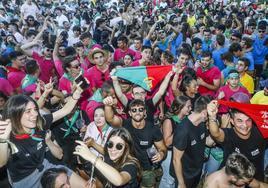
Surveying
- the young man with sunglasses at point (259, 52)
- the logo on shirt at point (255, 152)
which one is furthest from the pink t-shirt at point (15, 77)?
the young man with sunglasses at point (259, 52)

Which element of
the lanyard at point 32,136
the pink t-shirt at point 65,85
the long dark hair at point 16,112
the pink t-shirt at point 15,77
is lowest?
the lanyard at point 32,136

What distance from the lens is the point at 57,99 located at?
6234mm

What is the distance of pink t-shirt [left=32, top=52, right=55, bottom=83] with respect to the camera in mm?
8398

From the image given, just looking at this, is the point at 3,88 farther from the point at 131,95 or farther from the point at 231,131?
the point at 231,131

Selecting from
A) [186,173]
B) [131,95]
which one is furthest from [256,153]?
[131,95]

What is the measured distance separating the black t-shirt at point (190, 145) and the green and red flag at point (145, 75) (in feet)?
5.34

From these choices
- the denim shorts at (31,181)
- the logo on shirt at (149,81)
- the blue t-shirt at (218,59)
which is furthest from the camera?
the blue t-shirt at (218,59)

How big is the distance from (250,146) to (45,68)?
5.45m

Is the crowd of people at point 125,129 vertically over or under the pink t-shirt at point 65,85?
under

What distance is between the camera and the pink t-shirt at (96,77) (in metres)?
7.05

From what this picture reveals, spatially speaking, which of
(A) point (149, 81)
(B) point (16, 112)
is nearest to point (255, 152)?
(A) point (149, 81)

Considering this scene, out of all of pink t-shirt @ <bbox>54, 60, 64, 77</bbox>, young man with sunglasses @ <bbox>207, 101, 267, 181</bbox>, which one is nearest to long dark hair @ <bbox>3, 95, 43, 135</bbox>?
young man with sunglasses @ <bbox>207, 101, 267, 181</bbox>

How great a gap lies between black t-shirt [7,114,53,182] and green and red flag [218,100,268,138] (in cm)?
235

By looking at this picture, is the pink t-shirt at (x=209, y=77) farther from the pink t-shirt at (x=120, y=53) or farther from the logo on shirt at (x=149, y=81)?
the pink t-shirt at (x=120, y=53)
